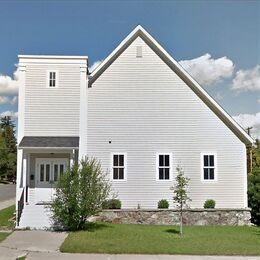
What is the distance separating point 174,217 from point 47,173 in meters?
6.77

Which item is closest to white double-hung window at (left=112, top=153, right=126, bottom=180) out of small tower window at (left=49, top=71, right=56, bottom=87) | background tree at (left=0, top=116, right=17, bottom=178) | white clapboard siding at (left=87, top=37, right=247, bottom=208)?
white clapboard siding at (left=87, top=37, right=247, bottom=208)

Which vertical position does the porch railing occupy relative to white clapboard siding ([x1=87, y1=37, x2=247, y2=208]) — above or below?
below

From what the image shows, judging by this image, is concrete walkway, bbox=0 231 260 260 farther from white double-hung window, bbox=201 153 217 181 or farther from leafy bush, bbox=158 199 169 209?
white double-hung window, bbox=201 153 217 181

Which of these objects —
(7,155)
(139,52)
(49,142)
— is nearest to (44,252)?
(49,142)

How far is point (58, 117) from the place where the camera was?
20266mm

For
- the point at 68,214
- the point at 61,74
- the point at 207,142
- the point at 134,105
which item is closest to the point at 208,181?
the point at 207,142

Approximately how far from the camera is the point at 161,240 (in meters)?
14.6

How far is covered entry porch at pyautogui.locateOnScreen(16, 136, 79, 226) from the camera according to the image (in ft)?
63.2

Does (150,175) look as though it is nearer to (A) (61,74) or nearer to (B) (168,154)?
(B) (168,154)

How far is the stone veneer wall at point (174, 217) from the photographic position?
→ 19.5m

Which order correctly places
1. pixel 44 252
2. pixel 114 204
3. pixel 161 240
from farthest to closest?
pixel 114 204, pixel 161 240, pixel 44 252

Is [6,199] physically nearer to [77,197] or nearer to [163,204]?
[163,204]

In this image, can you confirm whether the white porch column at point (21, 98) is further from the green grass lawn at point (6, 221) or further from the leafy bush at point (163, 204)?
the leafy bush at point (163, 204)

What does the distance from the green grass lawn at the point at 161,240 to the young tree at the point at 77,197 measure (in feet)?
2.50
